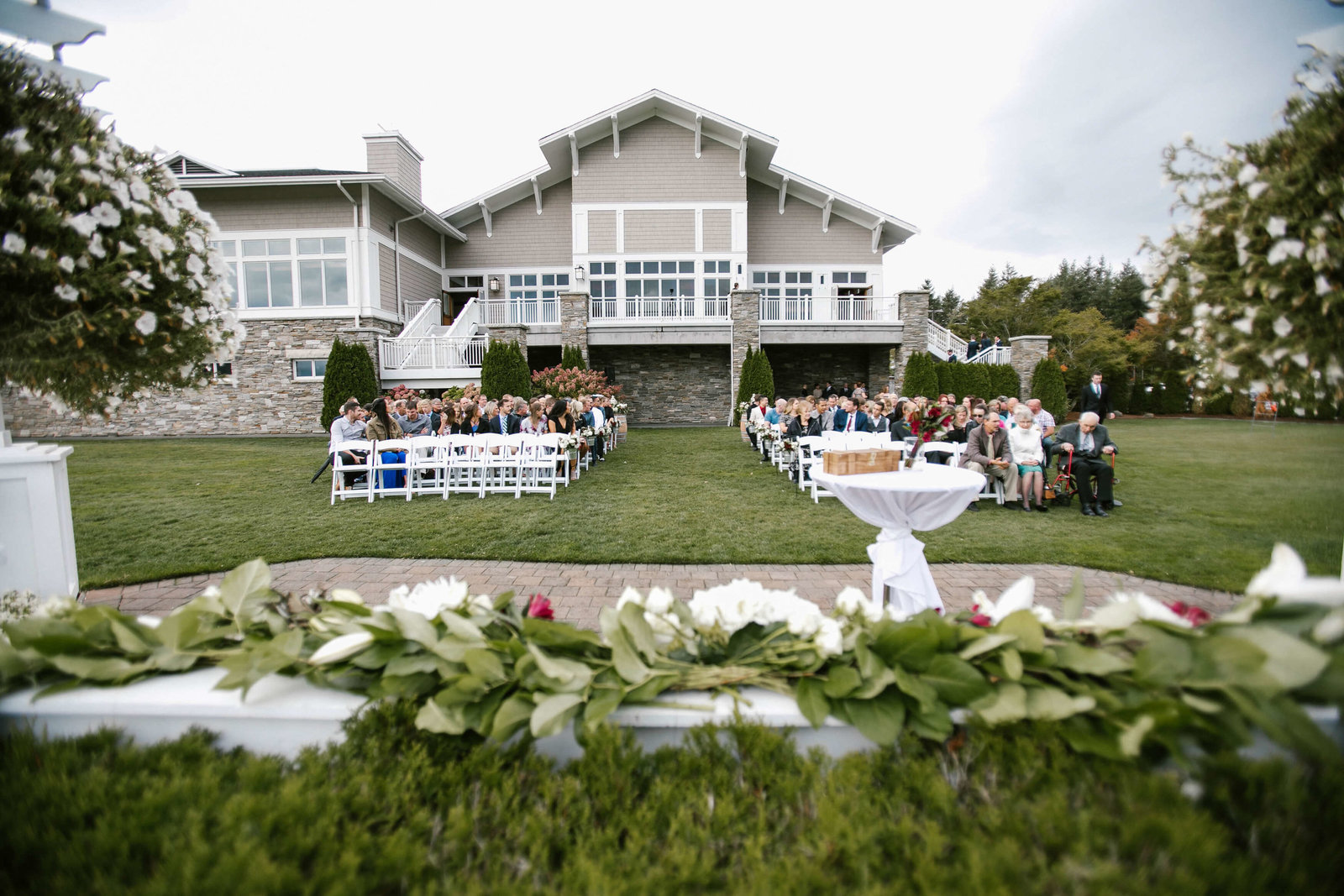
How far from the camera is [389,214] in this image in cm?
2025

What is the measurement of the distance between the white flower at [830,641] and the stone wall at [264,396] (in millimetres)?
19392

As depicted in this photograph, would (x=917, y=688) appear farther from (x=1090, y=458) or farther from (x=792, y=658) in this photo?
(x=1090, y=458)

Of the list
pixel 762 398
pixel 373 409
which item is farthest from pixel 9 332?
pixel 762 398

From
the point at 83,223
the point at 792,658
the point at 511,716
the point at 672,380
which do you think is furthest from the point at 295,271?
the point at 792,658

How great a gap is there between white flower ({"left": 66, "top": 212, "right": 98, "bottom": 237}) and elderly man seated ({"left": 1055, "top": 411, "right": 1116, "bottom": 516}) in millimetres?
9176

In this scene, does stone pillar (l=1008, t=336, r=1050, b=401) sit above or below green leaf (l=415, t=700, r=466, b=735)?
above

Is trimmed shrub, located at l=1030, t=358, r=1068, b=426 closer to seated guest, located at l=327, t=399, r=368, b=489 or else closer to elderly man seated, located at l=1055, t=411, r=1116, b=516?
elderly man seated, located at l=1055, t=411, r=1116, b=516

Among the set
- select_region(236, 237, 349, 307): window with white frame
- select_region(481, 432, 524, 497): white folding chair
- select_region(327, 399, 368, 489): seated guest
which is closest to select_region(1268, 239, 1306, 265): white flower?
select_region(481, 432, 524, 497): white folding chair

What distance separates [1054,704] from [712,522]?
5810 mm

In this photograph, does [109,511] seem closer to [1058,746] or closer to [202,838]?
[202,838]

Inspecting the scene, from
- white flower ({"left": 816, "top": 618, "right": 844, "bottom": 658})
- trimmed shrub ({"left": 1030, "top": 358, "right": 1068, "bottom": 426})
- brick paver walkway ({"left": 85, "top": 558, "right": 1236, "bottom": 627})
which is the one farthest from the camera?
trimmed shrub ({"left": 1030, "top": 358, "right": 1068, "bottom": 426})

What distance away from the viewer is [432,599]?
1829mm

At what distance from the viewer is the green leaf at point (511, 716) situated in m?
1.46

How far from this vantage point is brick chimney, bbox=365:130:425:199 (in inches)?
811
